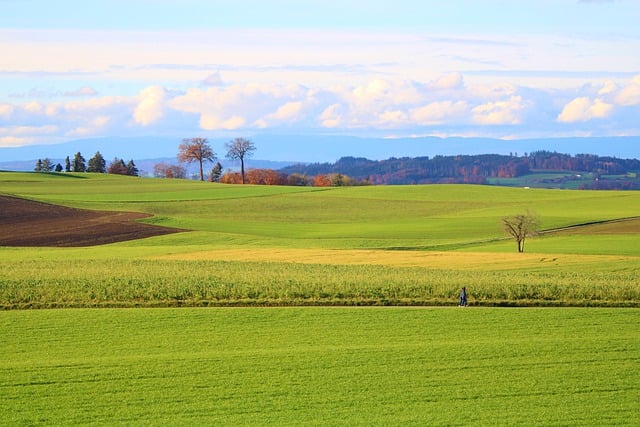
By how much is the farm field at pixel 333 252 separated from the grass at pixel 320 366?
9.20 ft

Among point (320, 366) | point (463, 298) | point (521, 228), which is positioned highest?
point (521, 228)

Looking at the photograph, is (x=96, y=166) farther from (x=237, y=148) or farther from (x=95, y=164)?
(x=237, y=148)

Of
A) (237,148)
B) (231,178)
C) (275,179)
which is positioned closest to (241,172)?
(231,178)

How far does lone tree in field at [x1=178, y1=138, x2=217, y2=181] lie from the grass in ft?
343

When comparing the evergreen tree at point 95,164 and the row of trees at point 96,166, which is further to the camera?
the row of trees at point 96,166

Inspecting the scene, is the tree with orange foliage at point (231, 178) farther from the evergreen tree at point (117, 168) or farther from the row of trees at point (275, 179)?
the evergreen tree at point (117, 168)

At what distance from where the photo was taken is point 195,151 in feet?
430

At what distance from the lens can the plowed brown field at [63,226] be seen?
56562mm

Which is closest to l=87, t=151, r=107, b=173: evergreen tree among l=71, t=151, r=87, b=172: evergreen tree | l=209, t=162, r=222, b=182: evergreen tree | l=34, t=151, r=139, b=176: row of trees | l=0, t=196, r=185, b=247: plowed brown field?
l=34, t=151, r=139, b=176: row of trees

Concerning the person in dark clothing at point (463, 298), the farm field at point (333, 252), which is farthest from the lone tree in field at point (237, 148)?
the person in dark clothing at point (463, 298)

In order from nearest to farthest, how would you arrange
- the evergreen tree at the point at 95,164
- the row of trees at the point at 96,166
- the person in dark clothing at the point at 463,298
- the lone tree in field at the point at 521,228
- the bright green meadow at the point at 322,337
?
the bright green meadow at the point at 322,337
the person in dark clothing at the point at 463,298
the lone tree in field at the point at 521,228
the evergreen tree at the point at 95,164
the row of trees at the point at 96,166

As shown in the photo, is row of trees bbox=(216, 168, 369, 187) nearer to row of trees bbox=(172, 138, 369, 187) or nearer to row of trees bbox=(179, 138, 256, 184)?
row of trees bbox=(172, 138, 369, 187)

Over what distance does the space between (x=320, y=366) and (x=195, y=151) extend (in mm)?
112934

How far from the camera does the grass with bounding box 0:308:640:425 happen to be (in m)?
17.0
